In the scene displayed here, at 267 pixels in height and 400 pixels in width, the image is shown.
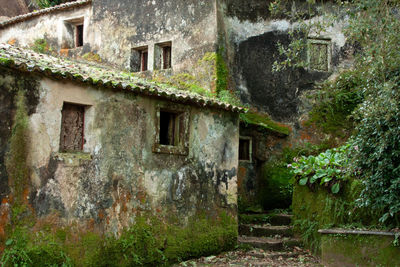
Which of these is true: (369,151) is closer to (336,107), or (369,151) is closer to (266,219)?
(266,219)

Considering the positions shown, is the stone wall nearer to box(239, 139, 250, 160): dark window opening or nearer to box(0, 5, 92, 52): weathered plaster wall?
box(239, 139, 250, 160): dark window opening

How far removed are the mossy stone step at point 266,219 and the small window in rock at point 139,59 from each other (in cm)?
634

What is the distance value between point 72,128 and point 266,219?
6.62 metres

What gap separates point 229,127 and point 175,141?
5.61ft

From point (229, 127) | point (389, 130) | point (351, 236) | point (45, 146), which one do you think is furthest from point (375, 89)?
point (45, 146)

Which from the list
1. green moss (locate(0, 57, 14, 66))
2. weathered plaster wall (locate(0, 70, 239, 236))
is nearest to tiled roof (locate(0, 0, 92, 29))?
weathered plaster wall (locate(0, 70, 239, 236))

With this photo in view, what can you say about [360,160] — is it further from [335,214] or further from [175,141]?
[175,141]

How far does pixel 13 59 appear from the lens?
23.7 feet

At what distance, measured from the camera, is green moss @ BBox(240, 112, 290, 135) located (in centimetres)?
1393

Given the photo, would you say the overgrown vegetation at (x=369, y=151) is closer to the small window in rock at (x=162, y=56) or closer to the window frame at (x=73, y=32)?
the small window in rock at (x=162, y=56)

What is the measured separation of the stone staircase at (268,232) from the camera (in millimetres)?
10562

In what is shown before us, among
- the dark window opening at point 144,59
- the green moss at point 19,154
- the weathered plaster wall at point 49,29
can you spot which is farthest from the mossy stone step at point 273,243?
the weathered plaster wall at point 49,29

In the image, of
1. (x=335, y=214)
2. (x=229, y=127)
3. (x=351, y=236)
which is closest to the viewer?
(x=351, y=236)

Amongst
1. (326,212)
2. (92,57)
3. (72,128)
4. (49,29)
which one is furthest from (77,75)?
(49,29)
